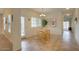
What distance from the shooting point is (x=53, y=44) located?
2.89 metres

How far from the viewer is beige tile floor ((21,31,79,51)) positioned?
2.87 m

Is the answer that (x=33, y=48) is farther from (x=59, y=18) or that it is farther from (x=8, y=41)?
(x=59, y=18)

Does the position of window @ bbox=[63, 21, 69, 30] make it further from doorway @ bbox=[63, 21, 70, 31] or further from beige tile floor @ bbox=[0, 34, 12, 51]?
beige tile floor @ bbox=[0, 34, 12, 51]

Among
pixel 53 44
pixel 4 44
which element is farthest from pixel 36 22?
pixel 4 44

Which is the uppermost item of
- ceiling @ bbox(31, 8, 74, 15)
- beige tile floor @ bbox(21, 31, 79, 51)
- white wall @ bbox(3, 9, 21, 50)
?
ceiling @ bbox(31, 8, 74, 15)

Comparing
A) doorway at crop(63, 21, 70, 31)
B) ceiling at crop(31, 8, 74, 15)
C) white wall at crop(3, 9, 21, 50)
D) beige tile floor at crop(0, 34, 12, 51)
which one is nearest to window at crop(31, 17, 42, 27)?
ceiling at crop(31, 8, 74, 15)

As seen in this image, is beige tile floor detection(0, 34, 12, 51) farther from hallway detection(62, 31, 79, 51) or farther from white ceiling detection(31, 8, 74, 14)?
hallway detection(62, 31, 79, 51)

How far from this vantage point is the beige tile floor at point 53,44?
2.87 metres

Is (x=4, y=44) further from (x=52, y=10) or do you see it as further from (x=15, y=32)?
(x=52, y=10)

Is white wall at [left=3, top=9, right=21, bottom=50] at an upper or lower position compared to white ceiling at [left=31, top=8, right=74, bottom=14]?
lower

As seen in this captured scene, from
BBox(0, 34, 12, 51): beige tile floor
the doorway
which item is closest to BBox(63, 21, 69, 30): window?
the doorway
